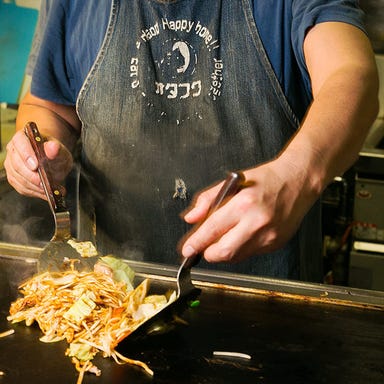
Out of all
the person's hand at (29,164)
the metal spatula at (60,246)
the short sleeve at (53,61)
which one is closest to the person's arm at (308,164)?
the metal spatula at (60,246)

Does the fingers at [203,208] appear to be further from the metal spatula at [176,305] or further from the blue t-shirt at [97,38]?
the blue t-shirt at [97,38]

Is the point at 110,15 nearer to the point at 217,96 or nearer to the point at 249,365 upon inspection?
the point at 217,96

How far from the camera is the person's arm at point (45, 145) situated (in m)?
1.76

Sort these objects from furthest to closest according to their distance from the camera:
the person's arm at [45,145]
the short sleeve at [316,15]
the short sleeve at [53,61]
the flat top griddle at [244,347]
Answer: the short sleeve at [53,61] < the person's arm at [45,145] < the short sleeve at [316,15] < the flat top griddle at [244,347]

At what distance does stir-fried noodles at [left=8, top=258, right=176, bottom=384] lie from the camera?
1.34m

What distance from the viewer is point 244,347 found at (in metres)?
1.37

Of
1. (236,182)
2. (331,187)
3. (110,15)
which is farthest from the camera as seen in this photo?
(331,187)

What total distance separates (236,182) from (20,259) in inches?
33.7

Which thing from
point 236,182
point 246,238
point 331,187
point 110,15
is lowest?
point 331,187

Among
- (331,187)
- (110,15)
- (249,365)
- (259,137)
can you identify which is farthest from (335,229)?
(249,365)

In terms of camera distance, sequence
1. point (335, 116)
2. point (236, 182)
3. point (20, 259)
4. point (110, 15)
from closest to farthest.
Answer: point (236, 182) → point (335, 116) → point (20, 259) → point (110, 15)

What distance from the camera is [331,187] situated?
3230mm

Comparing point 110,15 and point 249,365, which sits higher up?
point 110,15

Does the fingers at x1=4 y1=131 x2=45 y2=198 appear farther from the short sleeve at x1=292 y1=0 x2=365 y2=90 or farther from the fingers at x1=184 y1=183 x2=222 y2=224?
the short sleeve at x1=292 y1=0 x2=365 y2=90
